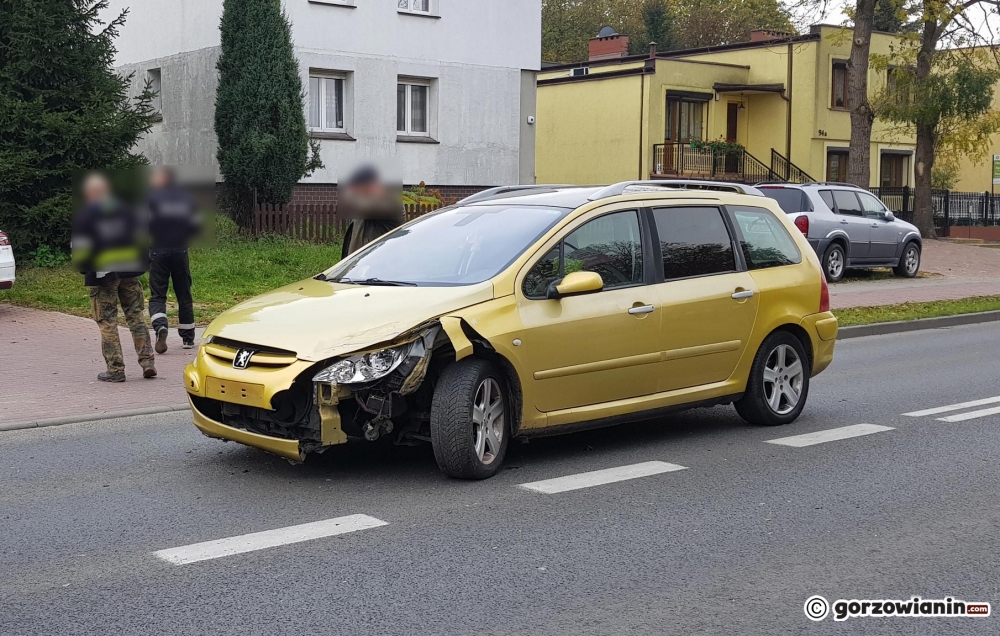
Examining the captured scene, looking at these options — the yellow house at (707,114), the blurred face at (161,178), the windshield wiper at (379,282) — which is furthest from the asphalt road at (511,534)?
the yellow house at (707,114)

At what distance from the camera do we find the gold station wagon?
21.3ft

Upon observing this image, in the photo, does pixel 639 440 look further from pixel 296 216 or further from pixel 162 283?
pixel 296 216

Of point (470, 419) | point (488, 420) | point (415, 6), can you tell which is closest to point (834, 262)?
point (415, 6)

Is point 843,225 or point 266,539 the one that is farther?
point 843,225

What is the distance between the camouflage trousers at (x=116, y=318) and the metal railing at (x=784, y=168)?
33.5 meters

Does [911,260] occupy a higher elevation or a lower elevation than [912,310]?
higher

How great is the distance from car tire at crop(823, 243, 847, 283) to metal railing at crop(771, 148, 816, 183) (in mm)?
19898

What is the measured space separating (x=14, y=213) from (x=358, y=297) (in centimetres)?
1282

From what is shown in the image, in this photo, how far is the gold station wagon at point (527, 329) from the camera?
649cm

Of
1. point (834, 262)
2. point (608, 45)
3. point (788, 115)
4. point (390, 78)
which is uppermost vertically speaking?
point (608, 45)

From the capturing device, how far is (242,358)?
6602 millimetres

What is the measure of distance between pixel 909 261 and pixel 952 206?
55.2 ft

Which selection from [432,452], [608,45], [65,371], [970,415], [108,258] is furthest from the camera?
[608,45]

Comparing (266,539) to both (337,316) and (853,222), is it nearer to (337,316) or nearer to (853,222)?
(337,316)
